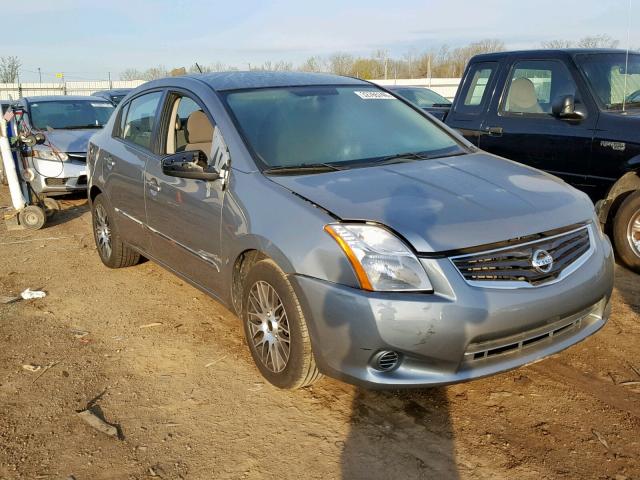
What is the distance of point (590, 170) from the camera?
546cm

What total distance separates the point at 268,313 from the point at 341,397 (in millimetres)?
616

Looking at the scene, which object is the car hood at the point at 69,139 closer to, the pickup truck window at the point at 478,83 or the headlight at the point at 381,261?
the pickup truck window at the point at 478,83

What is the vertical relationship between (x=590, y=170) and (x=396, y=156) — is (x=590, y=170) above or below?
below

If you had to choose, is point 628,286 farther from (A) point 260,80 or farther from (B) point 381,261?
(A) point 260,80

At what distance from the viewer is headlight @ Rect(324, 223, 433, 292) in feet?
9.17

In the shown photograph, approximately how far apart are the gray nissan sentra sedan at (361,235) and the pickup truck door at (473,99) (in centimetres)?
194

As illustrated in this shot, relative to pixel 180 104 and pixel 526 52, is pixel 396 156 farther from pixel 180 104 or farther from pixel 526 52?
pixel 526 52

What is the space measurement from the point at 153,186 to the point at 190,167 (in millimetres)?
811

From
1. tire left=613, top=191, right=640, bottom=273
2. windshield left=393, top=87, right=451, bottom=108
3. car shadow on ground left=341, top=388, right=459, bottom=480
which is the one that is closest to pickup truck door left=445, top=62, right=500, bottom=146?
tire left=613, top=191, right=640, bottom=273

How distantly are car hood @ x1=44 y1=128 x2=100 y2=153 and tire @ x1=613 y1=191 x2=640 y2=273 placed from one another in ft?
24.7

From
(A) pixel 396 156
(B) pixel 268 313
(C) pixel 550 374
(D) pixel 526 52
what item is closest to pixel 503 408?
(C) pixel 550 374

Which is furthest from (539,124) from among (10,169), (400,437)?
(10,169)

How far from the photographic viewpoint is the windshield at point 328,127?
3750mm

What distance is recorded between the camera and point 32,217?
305 inches
